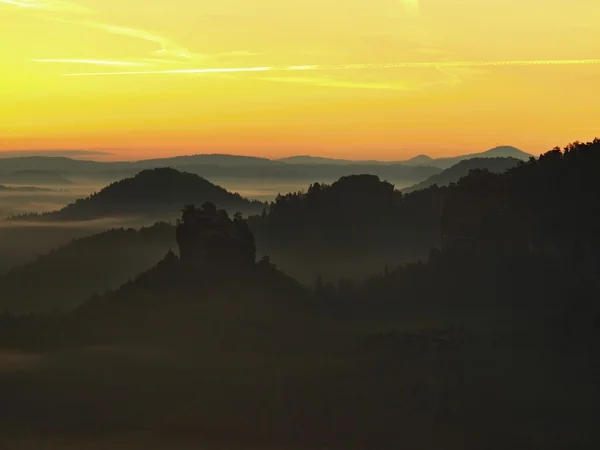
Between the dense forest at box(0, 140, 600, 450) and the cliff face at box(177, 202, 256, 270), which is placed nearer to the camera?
the dense forest at box(0, 140, 600, 450)

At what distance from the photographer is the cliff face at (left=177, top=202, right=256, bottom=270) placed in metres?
180

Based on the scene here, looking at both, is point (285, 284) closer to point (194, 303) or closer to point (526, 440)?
point (194, 303)

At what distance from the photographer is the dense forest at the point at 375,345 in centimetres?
10881

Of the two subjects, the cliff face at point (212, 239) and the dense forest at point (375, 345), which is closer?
the dense forest at point (375, 345)

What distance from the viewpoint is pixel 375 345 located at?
136375mm

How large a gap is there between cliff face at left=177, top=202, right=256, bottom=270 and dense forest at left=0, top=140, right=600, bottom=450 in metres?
0.40

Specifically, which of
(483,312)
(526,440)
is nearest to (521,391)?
(526,440)

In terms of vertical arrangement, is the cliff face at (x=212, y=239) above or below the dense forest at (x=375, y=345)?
above

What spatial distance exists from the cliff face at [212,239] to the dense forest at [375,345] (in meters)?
0.40

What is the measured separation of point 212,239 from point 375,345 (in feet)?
187

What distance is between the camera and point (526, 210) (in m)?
160

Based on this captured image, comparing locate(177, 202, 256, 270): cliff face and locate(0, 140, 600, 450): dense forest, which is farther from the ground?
locate(177, 202, 256, 270): cliff face

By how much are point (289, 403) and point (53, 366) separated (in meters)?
63.3

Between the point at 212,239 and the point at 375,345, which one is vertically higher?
the point at 212,239
